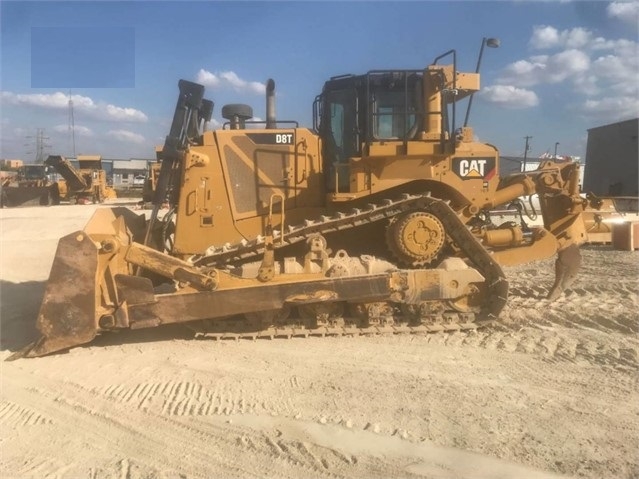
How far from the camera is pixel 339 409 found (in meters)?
4.41

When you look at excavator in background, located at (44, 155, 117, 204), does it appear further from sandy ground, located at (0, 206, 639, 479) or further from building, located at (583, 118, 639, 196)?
Result: sandy ground, located at (0, 206, 639, 479)

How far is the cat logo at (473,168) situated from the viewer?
6656 mm

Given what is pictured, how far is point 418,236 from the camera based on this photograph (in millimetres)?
6320

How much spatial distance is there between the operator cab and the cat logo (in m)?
0.62

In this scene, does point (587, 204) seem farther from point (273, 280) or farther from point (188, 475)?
point (188, 475)

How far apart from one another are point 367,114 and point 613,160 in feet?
88.1

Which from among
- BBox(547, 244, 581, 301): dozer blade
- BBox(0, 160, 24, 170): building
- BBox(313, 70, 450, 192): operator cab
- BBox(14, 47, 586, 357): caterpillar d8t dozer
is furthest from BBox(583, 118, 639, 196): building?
BBox(0, 160, 24, 170): building

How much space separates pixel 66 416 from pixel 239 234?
301cm

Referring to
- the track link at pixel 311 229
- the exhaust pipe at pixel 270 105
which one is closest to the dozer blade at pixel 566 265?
the track link at pixel 311 229

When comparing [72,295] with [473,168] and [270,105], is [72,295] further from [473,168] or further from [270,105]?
[473,168]

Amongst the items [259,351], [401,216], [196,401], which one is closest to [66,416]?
[196,401]

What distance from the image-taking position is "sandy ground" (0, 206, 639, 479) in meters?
3.68

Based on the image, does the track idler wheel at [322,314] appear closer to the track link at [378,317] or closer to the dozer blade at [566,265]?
the track link at [378,317]

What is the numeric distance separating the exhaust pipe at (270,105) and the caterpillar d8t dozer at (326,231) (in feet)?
0.17
